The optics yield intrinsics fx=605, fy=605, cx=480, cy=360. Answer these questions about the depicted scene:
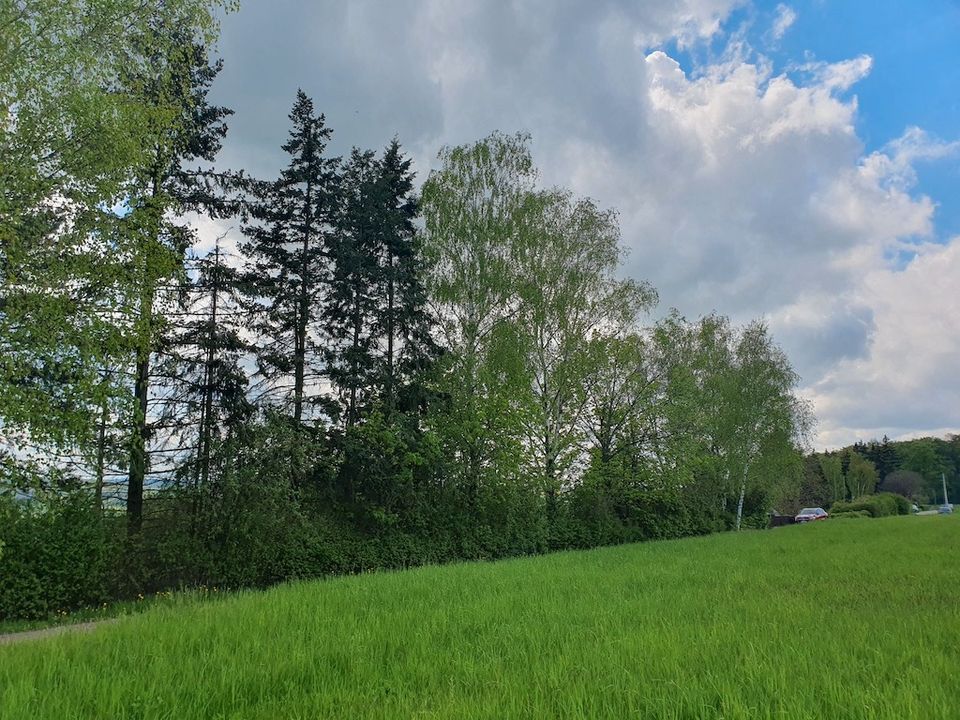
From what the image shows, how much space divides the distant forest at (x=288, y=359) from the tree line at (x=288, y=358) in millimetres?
58

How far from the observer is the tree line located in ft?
28.1

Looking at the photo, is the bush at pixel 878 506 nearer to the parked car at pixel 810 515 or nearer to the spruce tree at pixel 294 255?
the parked car at pixel 810 515

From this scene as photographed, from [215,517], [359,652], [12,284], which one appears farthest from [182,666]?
[215,517]

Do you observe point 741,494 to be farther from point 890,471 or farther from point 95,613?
point 890,471

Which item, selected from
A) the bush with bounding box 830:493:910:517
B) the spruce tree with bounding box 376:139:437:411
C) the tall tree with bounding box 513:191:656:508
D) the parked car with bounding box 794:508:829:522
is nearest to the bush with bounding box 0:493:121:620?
the spruce tree with bounding box 376:139:437:411

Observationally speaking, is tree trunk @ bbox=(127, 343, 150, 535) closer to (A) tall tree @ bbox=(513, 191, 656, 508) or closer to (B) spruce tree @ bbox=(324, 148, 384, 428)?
(B) spruce tree @ bbox=(324, 148, 384, 428)

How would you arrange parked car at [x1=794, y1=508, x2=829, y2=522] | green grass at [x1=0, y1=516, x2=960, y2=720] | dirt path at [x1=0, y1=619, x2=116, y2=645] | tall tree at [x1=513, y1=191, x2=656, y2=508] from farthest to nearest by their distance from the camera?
parked car at [x1=794, y1=508, x2=829, y2=522], tall tree at [x1=513, y1=191, x2=656, y2=508], dirt path at [x1=0, y1=619, x2=116, y2=645], green grass at [x1=0, y1=516, x2=960, y2=720]

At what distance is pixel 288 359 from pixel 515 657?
13.9 metres

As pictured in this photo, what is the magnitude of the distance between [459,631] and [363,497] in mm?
11802

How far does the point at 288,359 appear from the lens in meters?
17.7

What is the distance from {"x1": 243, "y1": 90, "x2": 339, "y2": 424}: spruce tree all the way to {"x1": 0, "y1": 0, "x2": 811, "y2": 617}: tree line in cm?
7

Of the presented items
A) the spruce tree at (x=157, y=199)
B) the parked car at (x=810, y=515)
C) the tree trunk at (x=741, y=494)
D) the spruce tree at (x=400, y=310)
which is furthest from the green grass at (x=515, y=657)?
the parked car at (x=810, y=515)

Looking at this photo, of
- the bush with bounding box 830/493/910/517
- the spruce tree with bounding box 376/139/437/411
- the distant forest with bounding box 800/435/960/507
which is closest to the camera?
the spruce tree with bounding box 376/139/437/411

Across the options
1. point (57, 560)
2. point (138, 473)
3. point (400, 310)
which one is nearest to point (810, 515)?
point (400, 310)
